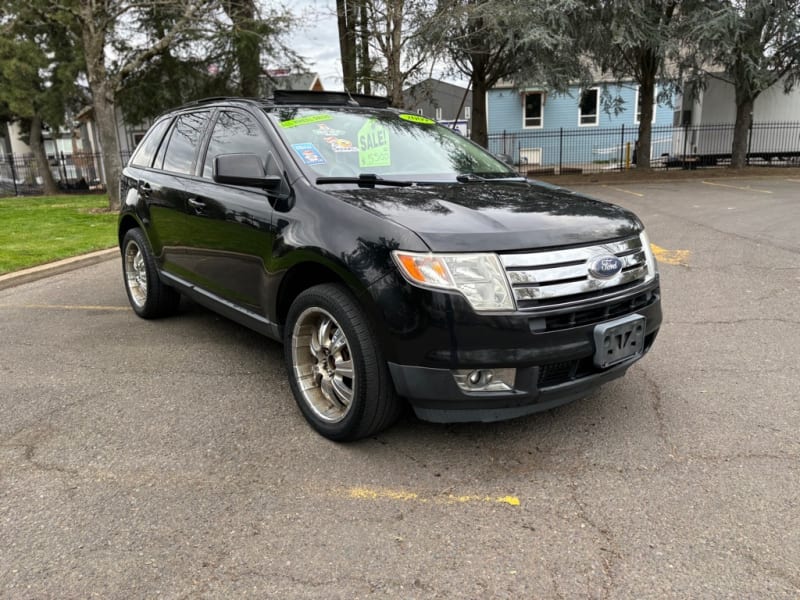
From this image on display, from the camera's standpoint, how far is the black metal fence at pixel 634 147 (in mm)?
24203

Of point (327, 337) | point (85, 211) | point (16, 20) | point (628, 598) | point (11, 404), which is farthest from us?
point (16, 20)

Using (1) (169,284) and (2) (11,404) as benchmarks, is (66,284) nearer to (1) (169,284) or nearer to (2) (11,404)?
(1) (169,284)

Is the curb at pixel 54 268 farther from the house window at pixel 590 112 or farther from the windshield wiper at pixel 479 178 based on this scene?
the house window at pixel 590 112

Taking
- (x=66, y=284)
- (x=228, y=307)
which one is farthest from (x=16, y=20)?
(x=228, y=307)

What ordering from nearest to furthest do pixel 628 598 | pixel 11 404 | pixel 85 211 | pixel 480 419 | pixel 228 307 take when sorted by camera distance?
1. pixel 628 598
2. pixel 480 419
3. pixel 11 404
4. pixel 228 307
5. pixel 85 211

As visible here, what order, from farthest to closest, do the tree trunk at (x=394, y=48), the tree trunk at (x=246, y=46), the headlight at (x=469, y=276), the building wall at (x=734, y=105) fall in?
the building wall at (x=734, y=105), the tree trunk at (x=246, y=46), the tree trunk at (x=394, y=48), the headlight at (x=469, y=276)

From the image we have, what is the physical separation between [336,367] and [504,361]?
94 cm

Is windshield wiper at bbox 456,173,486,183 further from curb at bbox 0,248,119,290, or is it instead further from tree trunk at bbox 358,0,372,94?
tree trunk at bbox 358,0,372,94

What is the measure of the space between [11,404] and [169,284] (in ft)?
4.95

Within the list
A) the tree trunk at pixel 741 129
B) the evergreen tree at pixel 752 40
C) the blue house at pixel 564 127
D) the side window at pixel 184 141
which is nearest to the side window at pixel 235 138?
the side window at pixel 184 141

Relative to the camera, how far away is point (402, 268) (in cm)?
273

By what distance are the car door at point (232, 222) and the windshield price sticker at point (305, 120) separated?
170mm

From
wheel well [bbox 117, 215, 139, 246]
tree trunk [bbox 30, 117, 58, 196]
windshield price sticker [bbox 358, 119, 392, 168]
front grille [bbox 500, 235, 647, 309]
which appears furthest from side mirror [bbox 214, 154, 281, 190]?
tree trunk [bbox 30, 117, 58, 196]

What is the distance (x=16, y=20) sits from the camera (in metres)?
17.4
